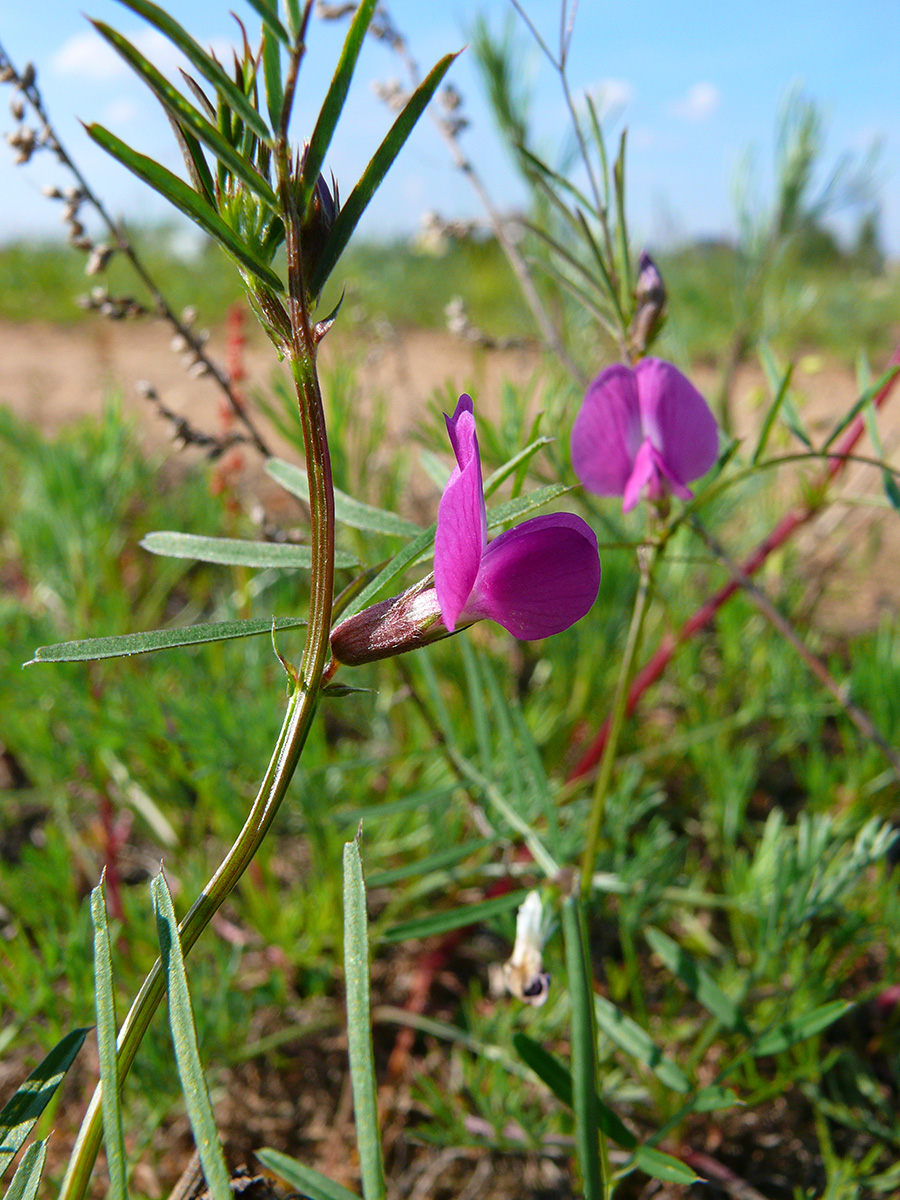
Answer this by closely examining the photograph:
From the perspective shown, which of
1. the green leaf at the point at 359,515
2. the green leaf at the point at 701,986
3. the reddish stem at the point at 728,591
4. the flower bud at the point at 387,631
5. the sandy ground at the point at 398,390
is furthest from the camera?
the sandy ground at the point at 398,390

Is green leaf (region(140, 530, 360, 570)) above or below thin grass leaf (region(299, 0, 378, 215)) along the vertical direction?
below

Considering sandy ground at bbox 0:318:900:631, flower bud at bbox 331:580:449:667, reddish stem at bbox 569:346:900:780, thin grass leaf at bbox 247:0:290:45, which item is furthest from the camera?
sandy ground at bbox 0:318:900:631

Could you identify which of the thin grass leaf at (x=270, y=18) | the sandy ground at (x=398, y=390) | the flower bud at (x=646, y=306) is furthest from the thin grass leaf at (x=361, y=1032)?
the sandy ground at (x=398, y=390)

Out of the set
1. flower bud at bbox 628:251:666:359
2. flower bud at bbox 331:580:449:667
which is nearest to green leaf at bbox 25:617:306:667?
flower bud at bbox 331:580:449:667

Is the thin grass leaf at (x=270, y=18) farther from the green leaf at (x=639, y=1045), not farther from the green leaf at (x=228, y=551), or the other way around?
the green leaf at (x=639, y=1045)

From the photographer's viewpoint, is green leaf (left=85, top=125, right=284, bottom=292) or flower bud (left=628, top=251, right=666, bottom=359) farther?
flower bud (left=628, top=251, right=666, bottom=359)

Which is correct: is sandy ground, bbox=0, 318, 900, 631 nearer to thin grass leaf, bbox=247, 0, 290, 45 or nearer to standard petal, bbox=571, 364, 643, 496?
standard petal, bbox=571, 364, 643, 496

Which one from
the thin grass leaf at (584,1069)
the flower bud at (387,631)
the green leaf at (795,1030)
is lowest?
the green leaf at (795,1030)

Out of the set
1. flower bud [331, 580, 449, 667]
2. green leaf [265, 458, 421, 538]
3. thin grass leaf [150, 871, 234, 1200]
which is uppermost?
green leaf [265, 458, 421, 538]
